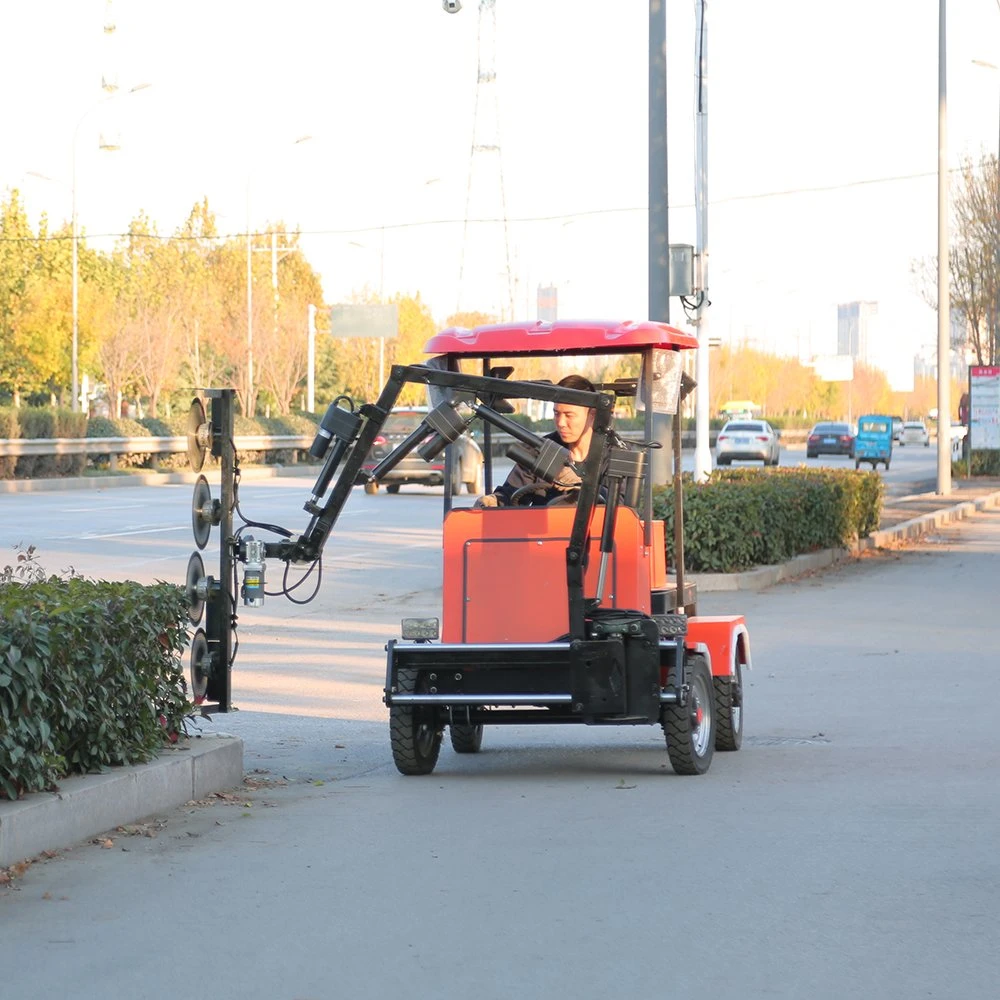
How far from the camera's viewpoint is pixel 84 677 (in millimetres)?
7359

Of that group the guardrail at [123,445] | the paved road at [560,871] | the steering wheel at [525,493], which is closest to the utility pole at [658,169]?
the paved road at [560,871]

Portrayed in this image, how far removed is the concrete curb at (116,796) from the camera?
6.73 m

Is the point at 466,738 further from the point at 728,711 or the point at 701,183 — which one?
the point at 701,183

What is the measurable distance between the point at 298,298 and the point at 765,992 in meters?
87.5

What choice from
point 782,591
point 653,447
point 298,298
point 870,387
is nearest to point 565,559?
point 653,447

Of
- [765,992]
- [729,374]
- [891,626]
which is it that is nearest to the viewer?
[765,992]

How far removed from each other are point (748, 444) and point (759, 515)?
1693 inches

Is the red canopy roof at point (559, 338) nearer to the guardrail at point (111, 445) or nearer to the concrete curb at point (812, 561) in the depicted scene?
the concrete curb at point (812, 561)

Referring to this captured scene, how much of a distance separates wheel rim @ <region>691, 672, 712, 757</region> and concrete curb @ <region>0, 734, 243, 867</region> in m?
2.14

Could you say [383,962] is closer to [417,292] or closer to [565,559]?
[565,559]

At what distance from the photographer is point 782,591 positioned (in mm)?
19156

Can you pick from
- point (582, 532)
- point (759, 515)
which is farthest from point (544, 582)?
point (759, 515)

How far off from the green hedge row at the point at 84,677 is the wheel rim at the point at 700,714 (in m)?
2.37

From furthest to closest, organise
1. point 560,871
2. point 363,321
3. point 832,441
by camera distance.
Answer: point 363,321
point 832,441
point 560,871
